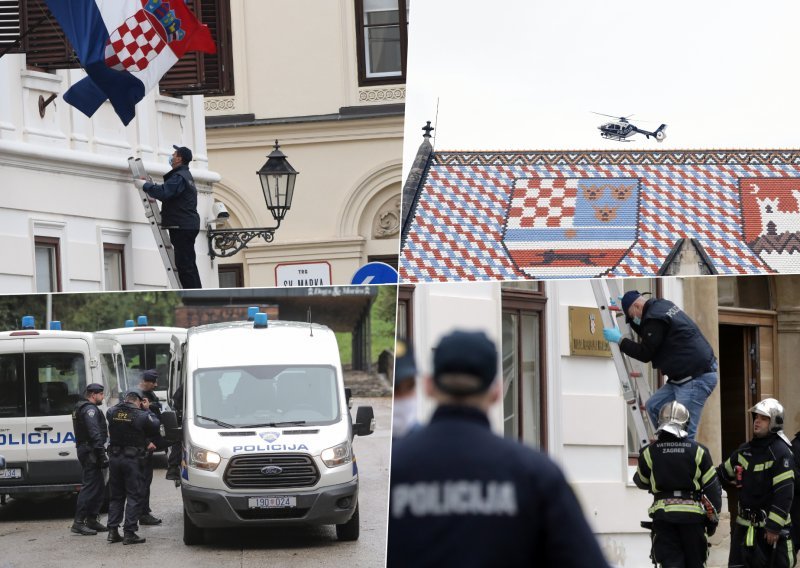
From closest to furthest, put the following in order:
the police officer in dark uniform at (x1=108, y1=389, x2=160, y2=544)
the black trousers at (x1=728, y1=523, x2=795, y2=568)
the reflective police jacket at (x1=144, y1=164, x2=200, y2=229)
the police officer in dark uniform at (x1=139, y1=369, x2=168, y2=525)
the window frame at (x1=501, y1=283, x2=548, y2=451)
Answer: the window frame at (x1=501, y1=283, x2=548, y2=451) < the police officer in dark uniform at (x1=139, y1=369, x2=168, y2=525) < the police officer in dark uniform at (x1=108, y1=389, x2=160, y2=544) < the black trousers at (x1=728, y1=523, x2=795, y2=568) < the reflective police jacket at (x1=144, y1=164, x2=200, y2=229)

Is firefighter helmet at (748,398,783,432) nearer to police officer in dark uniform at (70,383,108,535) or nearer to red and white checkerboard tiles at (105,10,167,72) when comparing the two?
police officer in dark uniform at (70,383,108,535)

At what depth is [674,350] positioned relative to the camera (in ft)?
33.8

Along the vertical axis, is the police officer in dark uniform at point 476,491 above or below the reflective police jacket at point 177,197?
below

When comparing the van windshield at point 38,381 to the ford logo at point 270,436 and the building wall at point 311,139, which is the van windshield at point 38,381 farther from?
the building wall at point 311,139

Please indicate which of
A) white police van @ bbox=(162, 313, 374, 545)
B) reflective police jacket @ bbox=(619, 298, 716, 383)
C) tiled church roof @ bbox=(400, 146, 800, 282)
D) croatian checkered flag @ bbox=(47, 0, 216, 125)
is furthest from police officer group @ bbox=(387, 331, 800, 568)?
tiled church roof @ bbox=(400, 146, 800, 282)

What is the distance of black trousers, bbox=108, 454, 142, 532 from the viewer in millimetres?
9984

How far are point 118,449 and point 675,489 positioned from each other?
10.7 feet

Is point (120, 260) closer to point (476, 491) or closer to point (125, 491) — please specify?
point (125, 491)

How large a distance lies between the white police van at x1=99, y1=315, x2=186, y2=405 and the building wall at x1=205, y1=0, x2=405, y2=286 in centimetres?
2223

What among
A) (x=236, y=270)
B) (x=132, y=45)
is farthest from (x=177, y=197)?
(x=236, y=270)

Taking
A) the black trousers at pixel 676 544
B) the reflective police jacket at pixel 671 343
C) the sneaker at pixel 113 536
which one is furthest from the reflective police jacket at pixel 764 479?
the sneaker at pixel 113 536

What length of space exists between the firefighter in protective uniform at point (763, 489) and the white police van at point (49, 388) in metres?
3.78

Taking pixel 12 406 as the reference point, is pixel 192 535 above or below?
below

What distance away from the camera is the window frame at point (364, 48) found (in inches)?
1281
